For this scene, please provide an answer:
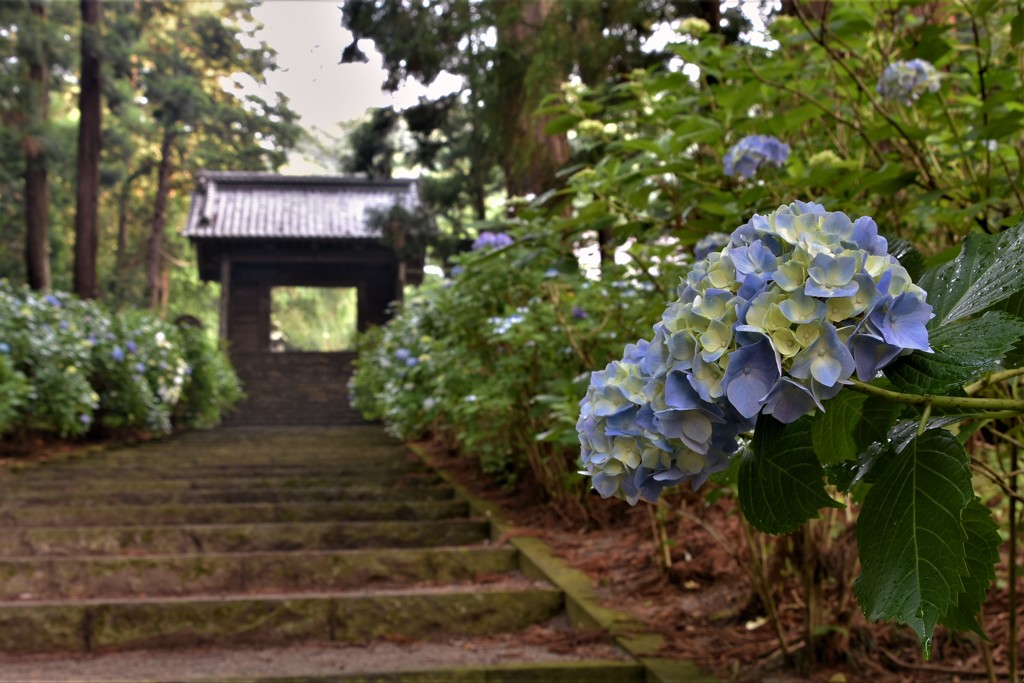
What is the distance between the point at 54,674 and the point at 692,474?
7.80ft

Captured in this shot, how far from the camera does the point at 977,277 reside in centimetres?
71

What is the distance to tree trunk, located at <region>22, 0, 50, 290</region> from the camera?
12174 mm

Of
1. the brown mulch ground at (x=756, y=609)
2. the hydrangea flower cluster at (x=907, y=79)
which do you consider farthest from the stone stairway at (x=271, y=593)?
the hydrangea flower cluster at (x=907, y=79)

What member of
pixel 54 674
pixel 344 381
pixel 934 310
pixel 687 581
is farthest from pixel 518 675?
pixel 344 381

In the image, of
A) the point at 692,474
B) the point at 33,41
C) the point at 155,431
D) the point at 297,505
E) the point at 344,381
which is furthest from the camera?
the point at 344,381

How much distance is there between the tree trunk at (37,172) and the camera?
1217 cm

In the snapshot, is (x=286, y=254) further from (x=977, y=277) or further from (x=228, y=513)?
(x=977, y=277)

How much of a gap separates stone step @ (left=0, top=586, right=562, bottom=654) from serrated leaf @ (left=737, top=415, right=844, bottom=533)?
225cm

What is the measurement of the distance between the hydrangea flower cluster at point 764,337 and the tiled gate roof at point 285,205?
1779 centimetres

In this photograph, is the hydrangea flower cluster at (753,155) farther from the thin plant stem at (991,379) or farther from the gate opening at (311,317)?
the gate opening at (311,317)

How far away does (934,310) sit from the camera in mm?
730

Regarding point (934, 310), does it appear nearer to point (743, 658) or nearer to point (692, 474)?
point (692, 474)

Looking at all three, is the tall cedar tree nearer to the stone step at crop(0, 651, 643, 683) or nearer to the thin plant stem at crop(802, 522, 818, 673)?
the stone step at crop(0, 651, 643, 683)

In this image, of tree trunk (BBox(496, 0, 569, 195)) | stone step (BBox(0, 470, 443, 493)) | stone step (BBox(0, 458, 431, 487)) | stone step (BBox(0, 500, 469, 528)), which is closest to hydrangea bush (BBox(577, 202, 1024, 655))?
stone step (BBox(0, 500, 469, 528))
